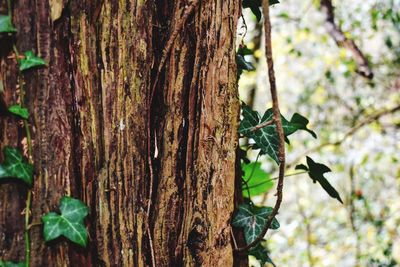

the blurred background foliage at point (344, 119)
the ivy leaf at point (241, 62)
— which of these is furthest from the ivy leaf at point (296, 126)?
the blurred background foliage at point (344, 119)

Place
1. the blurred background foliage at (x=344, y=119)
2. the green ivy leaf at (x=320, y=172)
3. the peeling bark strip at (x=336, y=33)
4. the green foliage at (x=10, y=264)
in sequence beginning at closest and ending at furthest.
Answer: the green foliage at (x=10, y=264) → the green ivy leaf at (x=320, y=172) → the peeling bark strip at (x=336, y=33) → the blurred background foliage at (x=344, y=119)

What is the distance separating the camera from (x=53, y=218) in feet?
3.22

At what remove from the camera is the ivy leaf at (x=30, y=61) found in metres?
0.99

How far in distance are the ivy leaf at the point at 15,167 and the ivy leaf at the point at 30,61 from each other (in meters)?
0.17

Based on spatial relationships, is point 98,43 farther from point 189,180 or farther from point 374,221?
point 374,221

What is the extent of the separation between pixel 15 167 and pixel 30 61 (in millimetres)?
214

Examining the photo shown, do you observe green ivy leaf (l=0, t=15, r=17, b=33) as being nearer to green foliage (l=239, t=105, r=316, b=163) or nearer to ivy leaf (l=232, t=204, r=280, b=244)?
green foliage (l=239, t=105, r=316, b=163)

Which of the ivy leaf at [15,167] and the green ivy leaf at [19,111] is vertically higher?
the green ivy leaf at [19,111]

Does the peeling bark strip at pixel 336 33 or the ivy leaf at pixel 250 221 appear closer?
the ivy leaf at pixel 250 221

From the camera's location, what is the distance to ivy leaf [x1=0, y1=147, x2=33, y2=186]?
0.97m

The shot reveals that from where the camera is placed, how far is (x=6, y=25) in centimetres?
98

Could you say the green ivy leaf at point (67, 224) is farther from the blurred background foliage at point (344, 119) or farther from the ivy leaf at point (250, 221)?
the blurred background foliage at point (344, 119)

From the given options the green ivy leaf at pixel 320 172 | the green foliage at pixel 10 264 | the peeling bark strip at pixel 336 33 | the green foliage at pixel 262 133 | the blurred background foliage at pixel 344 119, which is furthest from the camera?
the blurred background foliage at pixel 344 119

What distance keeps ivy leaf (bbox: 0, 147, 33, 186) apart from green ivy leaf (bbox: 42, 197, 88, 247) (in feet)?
0.27
